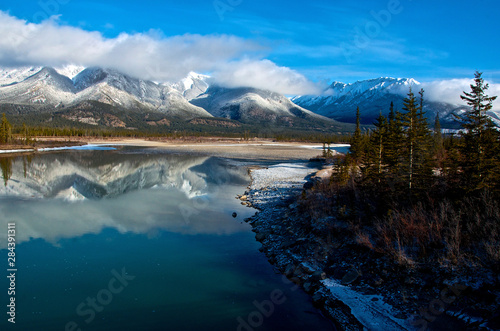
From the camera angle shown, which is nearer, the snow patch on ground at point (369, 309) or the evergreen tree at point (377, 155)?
the snow patch on ground at point (369, 309)

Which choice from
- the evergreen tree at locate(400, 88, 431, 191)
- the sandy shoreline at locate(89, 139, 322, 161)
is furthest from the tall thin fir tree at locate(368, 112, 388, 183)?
the sandy shoreline at locate(89, 139, 322, 161)

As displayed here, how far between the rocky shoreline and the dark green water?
2.54 feet

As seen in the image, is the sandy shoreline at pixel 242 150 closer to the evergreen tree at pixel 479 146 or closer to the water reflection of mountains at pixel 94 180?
the water reflection of mountains at pixel 94 180

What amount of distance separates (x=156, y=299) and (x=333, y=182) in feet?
60.2

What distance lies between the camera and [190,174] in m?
44.4

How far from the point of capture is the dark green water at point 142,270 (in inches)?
407

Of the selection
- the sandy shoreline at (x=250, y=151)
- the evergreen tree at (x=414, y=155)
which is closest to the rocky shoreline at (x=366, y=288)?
the evergreen tree at (x=414, y=155)

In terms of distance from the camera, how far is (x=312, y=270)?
1332 centimetres

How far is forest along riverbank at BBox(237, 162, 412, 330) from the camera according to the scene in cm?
989

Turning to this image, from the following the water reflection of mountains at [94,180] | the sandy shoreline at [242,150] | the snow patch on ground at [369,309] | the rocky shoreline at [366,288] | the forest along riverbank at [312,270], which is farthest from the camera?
the sandy shoreline at [242,150]

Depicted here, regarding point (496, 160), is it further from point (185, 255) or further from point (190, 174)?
point (190, 174)

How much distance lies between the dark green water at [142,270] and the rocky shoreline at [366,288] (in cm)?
78

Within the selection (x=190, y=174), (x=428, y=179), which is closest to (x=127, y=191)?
(x=190, y=174)

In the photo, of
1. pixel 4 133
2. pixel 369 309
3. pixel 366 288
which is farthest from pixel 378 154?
pixel 4 133
